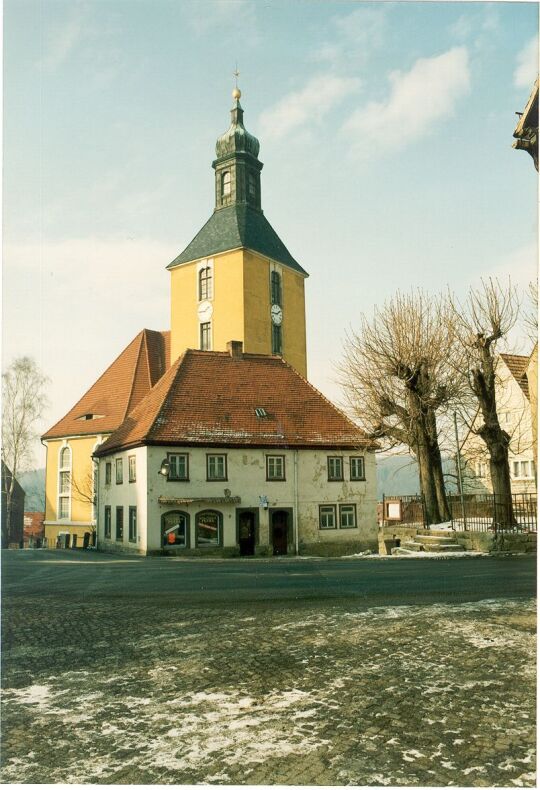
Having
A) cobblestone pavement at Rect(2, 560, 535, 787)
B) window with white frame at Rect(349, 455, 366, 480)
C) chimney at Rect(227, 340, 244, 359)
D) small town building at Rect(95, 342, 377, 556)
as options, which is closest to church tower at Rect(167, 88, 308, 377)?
chimney at Rect(227, 340, 244, 359)

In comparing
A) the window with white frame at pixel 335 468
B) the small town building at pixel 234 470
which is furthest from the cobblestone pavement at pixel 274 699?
the window with white frame at pixel 335 468

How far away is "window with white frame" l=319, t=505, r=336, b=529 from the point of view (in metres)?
34.3

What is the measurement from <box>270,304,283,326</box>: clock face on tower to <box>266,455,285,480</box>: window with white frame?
17.8m

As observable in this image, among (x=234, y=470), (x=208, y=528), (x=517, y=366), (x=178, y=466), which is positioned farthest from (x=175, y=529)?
(x=517, y=366)

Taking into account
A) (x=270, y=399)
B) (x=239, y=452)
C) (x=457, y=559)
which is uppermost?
(x=270, y=399)

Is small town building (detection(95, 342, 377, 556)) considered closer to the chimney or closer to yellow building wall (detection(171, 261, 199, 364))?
the chimney

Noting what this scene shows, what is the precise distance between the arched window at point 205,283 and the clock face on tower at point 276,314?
4.50 metres

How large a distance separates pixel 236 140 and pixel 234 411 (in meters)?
26.0

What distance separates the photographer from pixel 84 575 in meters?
19.7

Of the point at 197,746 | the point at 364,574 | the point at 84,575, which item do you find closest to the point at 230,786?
the point at 197,746

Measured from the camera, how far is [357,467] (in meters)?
35.7

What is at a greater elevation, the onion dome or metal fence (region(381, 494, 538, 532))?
the onion dome

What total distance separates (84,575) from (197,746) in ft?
48.1

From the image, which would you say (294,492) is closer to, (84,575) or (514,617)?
(84,575)
